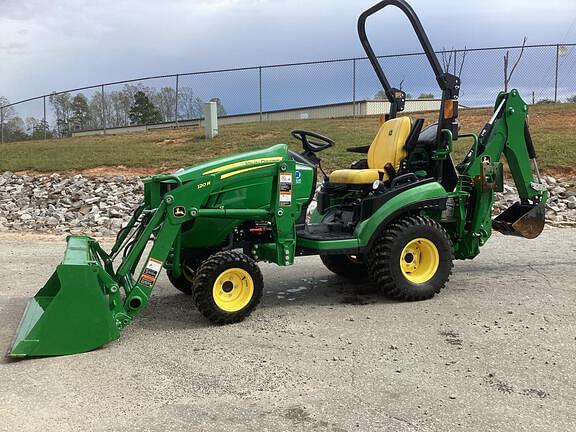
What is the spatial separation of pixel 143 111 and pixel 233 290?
2562cm

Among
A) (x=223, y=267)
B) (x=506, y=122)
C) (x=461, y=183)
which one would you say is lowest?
(x=223, y=267)

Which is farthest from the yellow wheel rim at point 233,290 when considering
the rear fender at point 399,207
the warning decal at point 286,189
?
the rear fender at point 399,207

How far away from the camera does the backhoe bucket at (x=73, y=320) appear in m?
3.88

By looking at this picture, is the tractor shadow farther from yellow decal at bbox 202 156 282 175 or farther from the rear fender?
yellow decal at bbox 202 156 282 175

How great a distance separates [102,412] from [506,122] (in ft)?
15.5

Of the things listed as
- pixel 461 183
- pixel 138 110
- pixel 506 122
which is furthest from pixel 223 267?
pixel 138 110

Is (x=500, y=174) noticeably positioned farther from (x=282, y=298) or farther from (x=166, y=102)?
(x=166, y=102)

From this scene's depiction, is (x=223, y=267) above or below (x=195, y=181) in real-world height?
below

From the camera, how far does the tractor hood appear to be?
182 inches

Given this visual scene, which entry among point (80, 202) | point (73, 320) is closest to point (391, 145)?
point (73, 320)

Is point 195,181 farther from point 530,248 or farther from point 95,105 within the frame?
point 95,105

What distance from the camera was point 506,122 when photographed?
5.93 meters

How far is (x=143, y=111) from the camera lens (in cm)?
2867

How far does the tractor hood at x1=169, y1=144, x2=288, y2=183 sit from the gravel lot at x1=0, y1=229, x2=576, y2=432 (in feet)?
4.01
